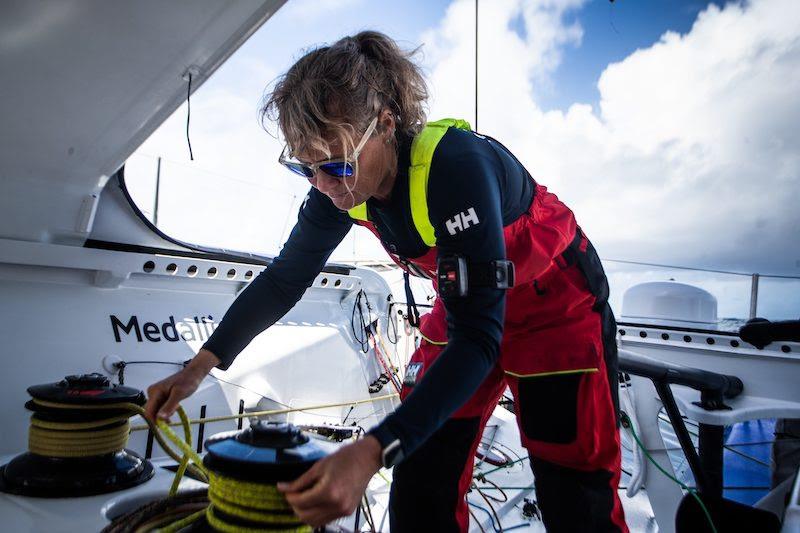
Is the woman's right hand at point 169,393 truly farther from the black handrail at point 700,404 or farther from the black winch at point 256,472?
the black handrail at point 700,404

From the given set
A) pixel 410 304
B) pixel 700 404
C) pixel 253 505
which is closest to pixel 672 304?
pixel 700 404

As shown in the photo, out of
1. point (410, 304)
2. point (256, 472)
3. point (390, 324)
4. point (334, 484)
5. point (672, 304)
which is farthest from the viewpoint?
point (390, 324)

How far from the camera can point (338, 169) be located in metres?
1.30

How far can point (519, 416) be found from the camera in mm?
1632

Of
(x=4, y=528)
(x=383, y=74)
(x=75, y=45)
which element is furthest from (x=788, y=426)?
(x=75, y=45)

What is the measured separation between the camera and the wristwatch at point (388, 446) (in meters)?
0.88

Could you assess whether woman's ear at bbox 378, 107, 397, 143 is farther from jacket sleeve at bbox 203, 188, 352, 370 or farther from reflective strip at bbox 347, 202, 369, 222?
jacket sleeve at bbox 203, 188, 352, 370

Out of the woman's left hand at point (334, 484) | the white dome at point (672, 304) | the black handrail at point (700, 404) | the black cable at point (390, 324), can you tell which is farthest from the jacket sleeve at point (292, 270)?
the white dome at point (672, 304)

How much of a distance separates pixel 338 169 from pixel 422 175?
196 millimetres

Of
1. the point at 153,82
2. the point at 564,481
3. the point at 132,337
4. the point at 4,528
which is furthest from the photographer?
the point at 132,337

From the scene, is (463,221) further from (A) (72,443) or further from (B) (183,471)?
(A) (72,443)

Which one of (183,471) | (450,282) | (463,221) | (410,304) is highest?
(463,221)

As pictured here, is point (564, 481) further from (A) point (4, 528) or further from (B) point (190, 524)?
(A) point (4, 528)

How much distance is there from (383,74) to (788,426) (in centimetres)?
286
